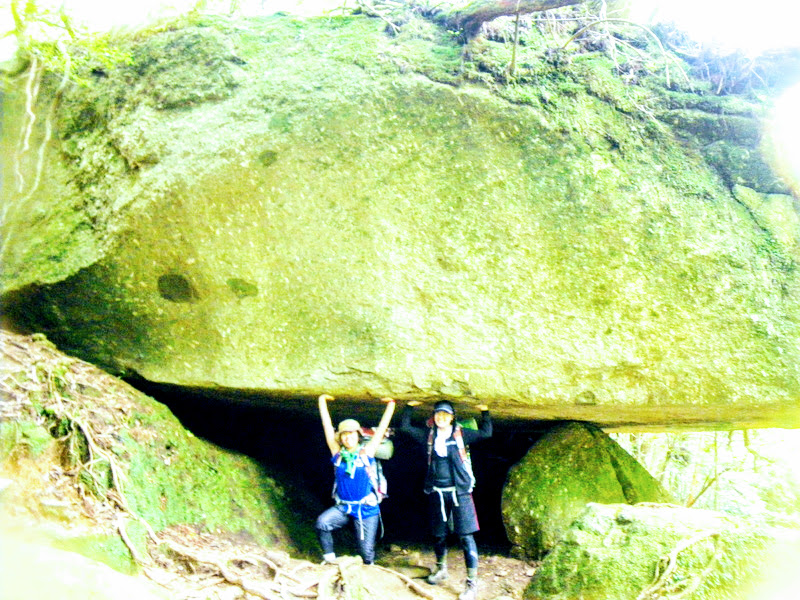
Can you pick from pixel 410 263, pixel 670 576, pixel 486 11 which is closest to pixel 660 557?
pixel 670 576

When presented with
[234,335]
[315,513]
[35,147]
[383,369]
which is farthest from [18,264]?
[315,513]

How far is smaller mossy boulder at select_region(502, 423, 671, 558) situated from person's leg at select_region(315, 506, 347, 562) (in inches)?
85.3

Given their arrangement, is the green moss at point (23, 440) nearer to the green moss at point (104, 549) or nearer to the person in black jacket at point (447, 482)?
the green moss at point (104, 549)

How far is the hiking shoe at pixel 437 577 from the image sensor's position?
588 cm

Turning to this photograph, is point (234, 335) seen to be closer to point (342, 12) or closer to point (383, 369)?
point (383, 369)

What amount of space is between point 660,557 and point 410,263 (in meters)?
3.10

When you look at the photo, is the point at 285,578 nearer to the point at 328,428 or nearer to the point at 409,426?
the point at 328,428

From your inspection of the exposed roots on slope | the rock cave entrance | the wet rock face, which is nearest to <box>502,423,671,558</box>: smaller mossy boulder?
the rock cave entrance

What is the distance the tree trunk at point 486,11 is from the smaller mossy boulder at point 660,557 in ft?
13.8

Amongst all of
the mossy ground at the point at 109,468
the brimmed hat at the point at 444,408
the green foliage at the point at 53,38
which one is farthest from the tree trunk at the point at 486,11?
the mossy ground at the point at 109,468

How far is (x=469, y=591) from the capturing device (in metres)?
5.48

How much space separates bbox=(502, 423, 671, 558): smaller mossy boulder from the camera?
6.72m

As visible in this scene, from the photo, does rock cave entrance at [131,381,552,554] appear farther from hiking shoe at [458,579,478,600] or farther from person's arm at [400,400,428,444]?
hiking shoe at [458,579,478,600]

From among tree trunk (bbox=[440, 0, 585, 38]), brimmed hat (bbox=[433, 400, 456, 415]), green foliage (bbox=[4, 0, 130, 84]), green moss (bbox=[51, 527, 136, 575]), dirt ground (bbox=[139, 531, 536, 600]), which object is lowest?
dirt ground (bbox=[139, 531, 536, 600])
